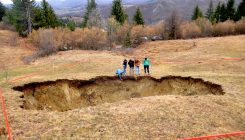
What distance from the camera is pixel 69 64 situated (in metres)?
27.8

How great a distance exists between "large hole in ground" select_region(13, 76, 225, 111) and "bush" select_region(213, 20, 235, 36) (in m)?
32.5

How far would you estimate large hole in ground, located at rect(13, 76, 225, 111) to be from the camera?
19.1 meters

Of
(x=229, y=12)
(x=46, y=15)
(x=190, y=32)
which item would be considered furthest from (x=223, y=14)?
(x=46, y=15)

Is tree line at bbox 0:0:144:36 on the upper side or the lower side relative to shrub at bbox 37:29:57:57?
upper

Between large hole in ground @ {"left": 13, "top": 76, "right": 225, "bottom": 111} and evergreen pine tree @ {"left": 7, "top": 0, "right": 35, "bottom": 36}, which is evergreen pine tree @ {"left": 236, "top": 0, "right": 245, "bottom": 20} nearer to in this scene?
evergreen pine tree @ {"left": 7, "top": 0, "right": 35, "bottom": 36}

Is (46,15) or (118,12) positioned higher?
(118,12)

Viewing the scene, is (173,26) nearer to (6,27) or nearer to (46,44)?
(46,44)

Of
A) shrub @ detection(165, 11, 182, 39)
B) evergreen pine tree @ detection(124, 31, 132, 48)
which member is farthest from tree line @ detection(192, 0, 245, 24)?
evergreen pine tree @ detection(124, 31, 132, 48)

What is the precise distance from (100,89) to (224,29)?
118 ft

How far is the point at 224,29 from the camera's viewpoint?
48500 mm

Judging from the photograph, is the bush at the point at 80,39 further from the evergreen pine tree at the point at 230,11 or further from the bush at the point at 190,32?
the evergreen pine tree at the point at 230,11

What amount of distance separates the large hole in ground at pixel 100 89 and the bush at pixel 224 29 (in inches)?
1278

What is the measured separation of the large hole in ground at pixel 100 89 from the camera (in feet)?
62.7

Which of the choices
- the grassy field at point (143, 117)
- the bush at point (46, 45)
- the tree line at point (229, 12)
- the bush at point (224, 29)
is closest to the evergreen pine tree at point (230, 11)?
the tree line at point (229, 12)
